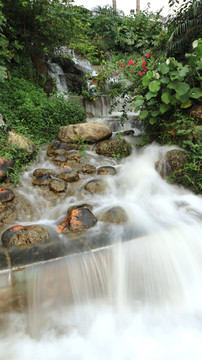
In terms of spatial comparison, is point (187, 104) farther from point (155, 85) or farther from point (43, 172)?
point (43, 172)

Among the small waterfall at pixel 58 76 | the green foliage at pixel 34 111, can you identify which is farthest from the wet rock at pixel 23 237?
the small waterfall at pixel 58 76

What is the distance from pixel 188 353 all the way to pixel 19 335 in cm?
163

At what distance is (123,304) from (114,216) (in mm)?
1144

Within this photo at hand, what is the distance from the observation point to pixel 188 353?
188 centimetres

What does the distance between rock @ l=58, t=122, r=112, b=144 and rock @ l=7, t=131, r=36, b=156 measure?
1.11 meters

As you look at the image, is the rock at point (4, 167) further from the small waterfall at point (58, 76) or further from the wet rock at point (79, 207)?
the small waterfall at point (58, 76)

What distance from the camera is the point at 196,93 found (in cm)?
367

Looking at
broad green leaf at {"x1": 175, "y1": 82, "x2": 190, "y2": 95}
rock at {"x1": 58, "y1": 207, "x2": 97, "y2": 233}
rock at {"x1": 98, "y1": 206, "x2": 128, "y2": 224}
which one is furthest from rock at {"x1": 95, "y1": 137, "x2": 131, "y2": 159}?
rock at {"x1": 58, "y1": 207, "x2": 97, "y2": 233}

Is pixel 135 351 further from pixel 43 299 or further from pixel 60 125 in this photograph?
pixel 60 125

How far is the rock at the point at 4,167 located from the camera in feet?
12.2

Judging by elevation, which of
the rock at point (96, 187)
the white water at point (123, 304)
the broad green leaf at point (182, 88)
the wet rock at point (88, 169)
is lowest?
the white water at point (123, 304)

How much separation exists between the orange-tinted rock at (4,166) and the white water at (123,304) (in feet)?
6.95

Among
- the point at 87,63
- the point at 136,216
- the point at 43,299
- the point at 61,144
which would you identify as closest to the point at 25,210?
the point at 43,299

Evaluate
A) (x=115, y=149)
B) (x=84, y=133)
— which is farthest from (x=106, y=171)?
(x=84, y=133)
